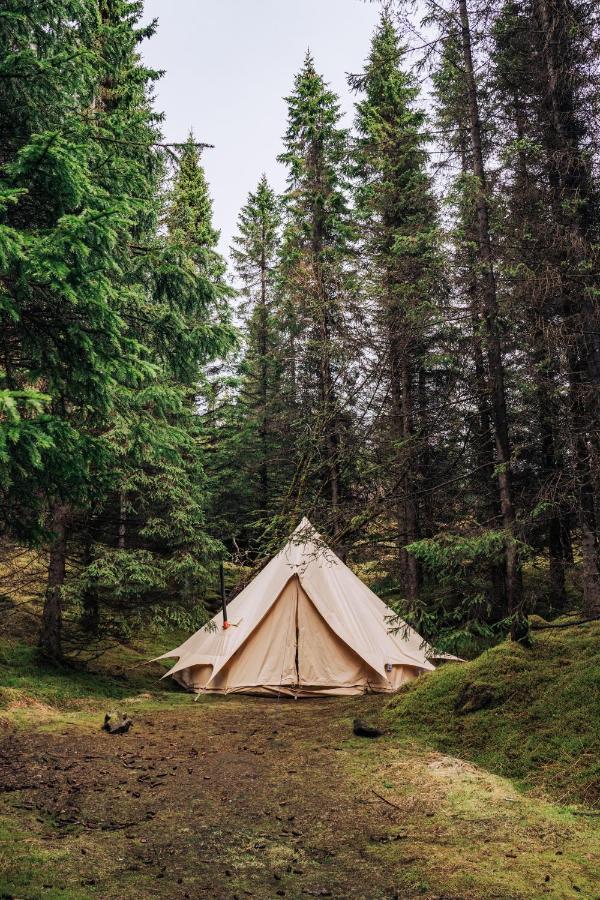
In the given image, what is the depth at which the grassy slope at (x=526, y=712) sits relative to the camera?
4.87 m

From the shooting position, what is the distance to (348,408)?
605 inches

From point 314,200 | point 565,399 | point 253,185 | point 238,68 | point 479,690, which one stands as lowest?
point 479,690

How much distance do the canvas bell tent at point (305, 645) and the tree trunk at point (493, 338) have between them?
3566mm

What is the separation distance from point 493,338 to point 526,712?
4530mm

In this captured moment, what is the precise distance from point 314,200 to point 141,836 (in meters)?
16.8

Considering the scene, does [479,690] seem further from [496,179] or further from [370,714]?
[496,179]

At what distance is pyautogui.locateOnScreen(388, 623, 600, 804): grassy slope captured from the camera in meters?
4.87

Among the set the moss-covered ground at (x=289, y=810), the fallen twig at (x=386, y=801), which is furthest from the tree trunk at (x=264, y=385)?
the fallen twig at (x=386, y=801)

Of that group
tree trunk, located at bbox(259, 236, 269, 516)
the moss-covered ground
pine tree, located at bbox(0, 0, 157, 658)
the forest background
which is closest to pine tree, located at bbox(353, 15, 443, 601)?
the forest background

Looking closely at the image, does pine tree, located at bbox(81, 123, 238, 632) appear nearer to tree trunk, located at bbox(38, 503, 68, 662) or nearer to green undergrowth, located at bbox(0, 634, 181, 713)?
tree trunk, located at bbox(38, 503, 68, 662)

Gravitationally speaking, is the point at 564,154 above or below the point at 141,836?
above

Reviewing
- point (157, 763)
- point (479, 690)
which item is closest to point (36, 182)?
point (157, 763)

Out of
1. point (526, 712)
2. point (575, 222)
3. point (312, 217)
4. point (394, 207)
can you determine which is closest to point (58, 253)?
point (575, 222)

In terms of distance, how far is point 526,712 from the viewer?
5.77m
